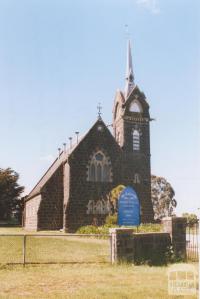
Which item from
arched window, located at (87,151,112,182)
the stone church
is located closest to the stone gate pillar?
→ the stone church

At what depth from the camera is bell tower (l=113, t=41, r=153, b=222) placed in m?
42.9

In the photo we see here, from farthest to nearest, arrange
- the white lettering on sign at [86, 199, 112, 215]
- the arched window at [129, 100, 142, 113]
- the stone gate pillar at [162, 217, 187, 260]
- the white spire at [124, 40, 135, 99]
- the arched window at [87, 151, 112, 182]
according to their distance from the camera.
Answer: the white spire at [124, 40, 135, 99] < the arched window at [129, 100, 142, 113] < the arched window at [87, 151, 112, 182] < the white lettering on sign at [86, 199, 112, 215] < the stone gate pillar at [162, 217, 187, 260]

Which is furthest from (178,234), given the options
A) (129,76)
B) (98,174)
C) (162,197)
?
(162,197)

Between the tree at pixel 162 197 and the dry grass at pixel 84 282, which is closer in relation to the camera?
the dry grass at pixel 84 282

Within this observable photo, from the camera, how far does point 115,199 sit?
125 ft

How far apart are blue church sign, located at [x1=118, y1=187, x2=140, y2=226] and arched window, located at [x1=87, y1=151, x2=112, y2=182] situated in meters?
20.2

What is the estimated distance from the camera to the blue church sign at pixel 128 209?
67.3ft

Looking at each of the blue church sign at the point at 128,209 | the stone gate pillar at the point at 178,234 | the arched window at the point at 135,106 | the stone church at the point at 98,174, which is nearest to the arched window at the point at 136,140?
the stone church at the point at 98,174

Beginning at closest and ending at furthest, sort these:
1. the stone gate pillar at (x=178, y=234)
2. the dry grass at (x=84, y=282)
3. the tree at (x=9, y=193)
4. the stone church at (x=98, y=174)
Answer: the dry grass at (x=84, y=282), the stone gate pillar at (x=178, y=234), the stone church at (x=98, y=174), the tree at (x=9, y=193)

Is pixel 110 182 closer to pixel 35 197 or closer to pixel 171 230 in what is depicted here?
pixel 35 197

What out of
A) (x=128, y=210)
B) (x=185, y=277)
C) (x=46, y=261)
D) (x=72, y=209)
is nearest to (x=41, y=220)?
(x=72, y=209)

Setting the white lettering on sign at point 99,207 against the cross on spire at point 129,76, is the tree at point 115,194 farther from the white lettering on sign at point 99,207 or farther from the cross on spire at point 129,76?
Result: the cross on spire at point 129,76

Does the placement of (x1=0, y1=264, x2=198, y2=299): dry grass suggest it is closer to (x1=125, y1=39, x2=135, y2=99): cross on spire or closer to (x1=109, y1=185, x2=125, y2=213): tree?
(x1=109, y1=185, x2=125, y2=213): tree

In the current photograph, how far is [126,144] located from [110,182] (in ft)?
17.8
